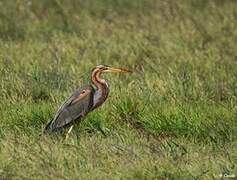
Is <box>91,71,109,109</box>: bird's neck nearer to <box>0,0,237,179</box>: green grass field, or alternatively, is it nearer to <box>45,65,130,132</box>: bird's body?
<box>45,65,130,132</box>: bird's body

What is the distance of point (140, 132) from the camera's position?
26.7 ft

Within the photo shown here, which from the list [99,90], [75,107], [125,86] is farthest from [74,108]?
[125,86]

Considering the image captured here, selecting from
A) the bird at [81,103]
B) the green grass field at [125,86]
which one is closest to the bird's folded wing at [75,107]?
the bird at [81,103]

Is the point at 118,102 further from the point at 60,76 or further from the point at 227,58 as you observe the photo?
the point at 227,58

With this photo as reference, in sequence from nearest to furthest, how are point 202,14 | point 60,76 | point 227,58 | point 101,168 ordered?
point 101,168 → point 60,76 → point 227,58 → point 202,14

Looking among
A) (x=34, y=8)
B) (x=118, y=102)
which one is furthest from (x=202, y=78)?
(x=34, y=8)

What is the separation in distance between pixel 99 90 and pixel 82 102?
0.73 ft

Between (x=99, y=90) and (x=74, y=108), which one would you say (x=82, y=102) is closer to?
(x=74, y=108)

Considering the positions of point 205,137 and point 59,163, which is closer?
point 59,163

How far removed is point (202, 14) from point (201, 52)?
9.45ft

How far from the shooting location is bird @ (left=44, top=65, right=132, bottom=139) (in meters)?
8.00

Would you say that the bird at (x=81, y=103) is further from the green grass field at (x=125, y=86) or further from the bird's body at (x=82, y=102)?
the green grass field at (x=125, y=86)

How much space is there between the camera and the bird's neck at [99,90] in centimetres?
824

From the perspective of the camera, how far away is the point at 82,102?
26.9ft
